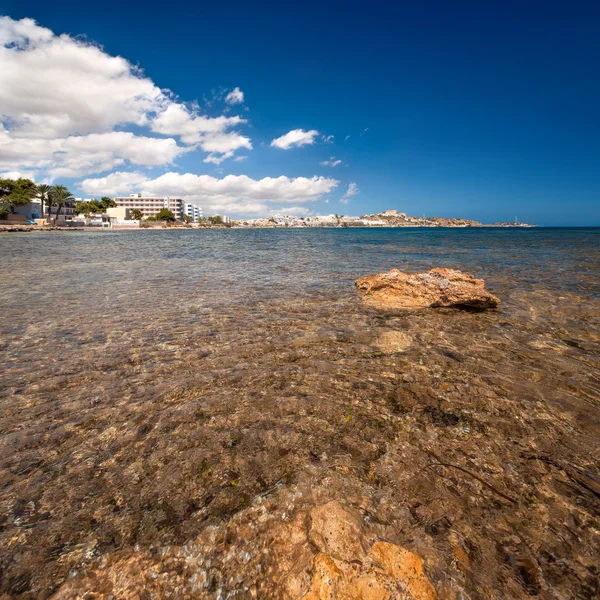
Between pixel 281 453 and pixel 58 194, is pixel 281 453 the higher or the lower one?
the lower one

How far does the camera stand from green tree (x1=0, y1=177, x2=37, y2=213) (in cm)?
9711

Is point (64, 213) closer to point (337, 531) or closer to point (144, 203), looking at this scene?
point (144, 203)

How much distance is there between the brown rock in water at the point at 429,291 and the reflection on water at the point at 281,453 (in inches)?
78.9

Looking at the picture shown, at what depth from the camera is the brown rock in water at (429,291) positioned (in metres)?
9.55

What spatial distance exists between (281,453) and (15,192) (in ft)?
449

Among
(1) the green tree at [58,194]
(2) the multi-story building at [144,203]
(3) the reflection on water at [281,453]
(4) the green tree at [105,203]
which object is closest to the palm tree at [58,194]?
(1) the green tree at [58,194]

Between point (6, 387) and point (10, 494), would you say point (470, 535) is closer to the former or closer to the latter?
point (10, 494)

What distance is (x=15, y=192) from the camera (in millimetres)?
98750

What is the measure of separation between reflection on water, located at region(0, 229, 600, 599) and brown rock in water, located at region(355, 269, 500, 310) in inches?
78.9

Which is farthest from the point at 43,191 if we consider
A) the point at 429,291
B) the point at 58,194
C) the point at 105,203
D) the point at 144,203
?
the point at 429,291

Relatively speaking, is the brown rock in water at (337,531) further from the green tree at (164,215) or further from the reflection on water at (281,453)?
the green tree at (164,215)

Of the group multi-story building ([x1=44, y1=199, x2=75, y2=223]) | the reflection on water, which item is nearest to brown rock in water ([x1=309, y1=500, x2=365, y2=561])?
the reflection on water

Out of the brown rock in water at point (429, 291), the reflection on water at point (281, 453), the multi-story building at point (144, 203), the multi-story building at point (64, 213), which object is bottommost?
the reflection on water at point (281, 453)

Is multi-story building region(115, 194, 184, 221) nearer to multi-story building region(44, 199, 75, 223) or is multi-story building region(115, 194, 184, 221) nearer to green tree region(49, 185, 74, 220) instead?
multi-story building region(44, 199, 75, 223)
